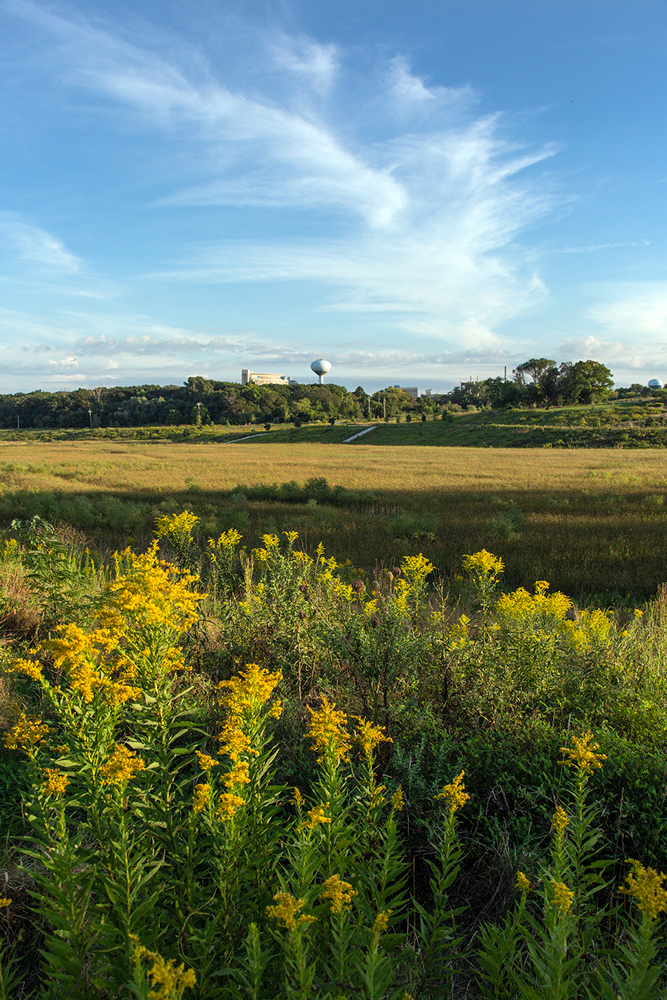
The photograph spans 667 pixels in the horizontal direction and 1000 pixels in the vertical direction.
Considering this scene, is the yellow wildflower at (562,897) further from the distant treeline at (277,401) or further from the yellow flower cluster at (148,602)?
the distant treeline at (277,401)

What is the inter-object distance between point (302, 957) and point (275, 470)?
3051cm

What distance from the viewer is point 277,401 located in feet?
375

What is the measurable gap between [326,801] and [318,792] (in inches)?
5.4

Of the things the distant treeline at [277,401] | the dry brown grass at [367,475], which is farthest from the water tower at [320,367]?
the dry brown grass at [367,475]

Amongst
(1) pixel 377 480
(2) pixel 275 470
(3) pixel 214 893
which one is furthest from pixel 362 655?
(2) pixel 275 470

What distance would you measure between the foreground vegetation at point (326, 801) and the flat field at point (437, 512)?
18.7 feet

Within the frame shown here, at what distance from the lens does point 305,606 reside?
4.76m

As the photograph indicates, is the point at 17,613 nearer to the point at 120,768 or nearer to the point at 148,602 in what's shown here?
the point at 148,602

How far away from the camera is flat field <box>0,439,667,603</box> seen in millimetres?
10969

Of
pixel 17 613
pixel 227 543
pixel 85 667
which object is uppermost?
pixel 85 667

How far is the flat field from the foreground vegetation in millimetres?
5690

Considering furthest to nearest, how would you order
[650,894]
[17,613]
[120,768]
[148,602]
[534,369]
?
[534,369]
[17,613]
[148,602]
[120,768]
[650,894]

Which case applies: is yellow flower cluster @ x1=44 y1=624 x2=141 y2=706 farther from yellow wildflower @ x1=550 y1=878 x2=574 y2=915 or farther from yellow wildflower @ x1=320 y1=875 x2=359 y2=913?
yellow wildflower @ x1=550 y1=878 x2=574 y2=915

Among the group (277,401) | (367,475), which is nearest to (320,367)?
(277,401)
